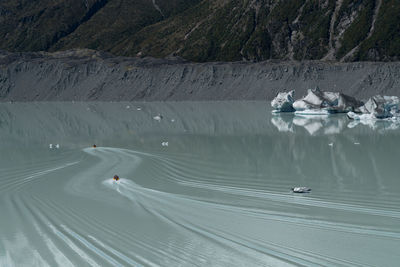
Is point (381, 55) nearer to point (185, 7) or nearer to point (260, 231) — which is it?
point (185, 7)

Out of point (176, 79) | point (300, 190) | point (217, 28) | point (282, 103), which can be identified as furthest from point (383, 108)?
point (217, 28)

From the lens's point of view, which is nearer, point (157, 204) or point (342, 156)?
point (157, 204)

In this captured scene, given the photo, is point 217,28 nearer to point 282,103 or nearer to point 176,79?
point 176,79

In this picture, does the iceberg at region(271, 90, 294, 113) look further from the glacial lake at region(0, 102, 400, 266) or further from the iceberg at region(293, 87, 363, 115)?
the glacial lake at region(0, 102, 400, 266)

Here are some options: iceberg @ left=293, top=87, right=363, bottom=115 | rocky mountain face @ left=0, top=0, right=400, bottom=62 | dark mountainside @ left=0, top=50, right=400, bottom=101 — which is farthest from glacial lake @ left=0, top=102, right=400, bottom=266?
rocky mountain face @ left=0, top=0, right=400, bottom=62

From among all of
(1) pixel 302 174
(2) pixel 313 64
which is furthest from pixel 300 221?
(2) pixel 313 64
